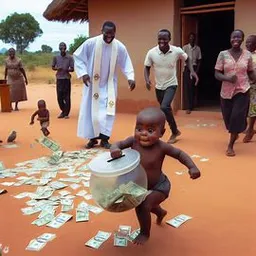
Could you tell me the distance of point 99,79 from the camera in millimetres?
6289

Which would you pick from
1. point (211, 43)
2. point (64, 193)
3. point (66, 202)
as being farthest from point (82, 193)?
point (211, 43)

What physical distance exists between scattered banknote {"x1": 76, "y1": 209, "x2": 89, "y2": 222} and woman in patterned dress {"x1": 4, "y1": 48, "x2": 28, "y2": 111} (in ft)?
25.8

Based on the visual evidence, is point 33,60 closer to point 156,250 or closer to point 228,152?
point 228,152

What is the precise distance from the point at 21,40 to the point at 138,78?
4951cm

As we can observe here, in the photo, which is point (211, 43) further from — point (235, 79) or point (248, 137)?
point (235, 79)

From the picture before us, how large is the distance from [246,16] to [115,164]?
6.46m

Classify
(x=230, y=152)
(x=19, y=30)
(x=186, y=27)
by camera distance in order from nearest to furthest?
(x=230, y=152), (x=186, y=27), (x=19, y=30)

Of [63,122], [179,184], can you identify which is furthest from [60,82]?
[179,184]

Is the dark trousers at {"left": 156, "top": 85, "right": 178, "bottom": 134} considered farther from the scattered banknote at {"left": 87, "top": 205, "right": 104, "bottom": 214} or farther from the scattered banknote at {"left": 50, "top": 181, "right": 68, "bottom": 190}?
the scattered banknote at {"left": 87, "top": 205, "right": 104, "bottom": 214}

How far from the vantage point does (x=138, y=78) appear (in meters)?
10.1

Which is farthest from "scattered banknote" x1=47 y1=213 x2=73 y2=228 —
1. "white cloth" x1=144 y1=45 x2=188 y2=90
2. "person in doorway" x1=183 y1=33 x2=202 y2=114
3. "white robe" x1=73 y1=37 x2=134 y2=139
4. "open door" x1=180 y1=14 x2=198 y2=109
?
"open door" x1=180 y1=14 x2=198 y2=109

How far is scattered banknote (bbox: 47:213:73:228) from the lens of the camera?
11.3ft

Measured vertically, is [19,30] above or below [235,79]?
above

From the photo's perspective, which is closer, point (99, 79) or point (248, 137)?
point (99, 79)
